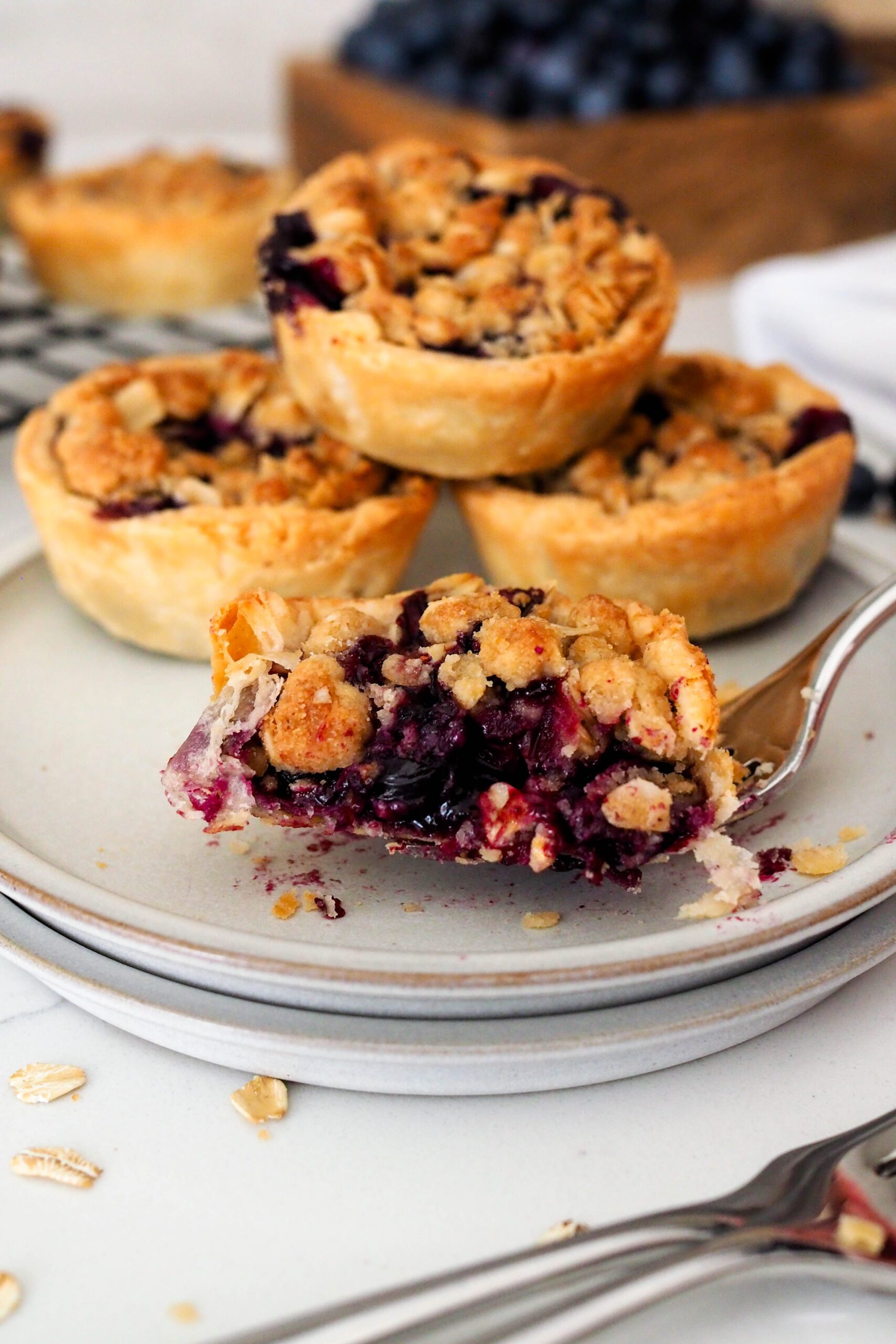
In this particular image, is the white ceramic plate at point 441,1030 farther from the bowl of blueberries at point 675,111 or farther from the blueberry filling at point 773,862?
the bowl of blueberries at point 675,111

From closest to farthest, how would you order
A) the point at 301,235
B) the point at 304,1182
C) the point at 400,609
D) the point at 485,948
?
the point at 304,1182 < the point at 485,948 < the point at 400,609 < the point at 301,235

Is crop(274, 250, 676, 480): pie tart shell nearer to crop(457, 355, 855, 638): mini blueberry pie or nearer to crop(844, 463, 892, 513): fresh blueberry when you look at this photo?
crop(457, 355, 855, 638): mini blueberry pie

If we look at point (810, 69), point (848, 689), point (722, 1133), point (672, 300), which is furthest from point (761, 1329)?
point (810, 69)

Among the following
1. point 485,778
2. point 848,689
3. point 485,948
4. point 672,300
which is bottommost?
point 848,689

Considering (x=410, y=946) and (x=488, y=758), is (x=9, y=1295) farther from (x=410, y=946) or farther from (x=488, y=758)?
(x=488, y=758)

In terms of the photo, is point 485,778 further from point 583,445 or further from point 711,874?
point 583,445

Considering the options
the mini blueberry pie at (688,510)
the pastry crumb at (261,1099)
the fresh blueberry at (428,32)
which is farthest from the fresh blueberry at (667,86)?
the pastry crumb at (261,1099)

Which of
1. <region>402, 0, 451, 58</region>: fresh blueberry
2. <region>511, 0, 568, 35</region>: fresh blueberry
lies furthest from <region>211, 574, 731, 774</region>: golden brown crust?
<region>402, 0, 451, 58</region>: fresh blueberry
